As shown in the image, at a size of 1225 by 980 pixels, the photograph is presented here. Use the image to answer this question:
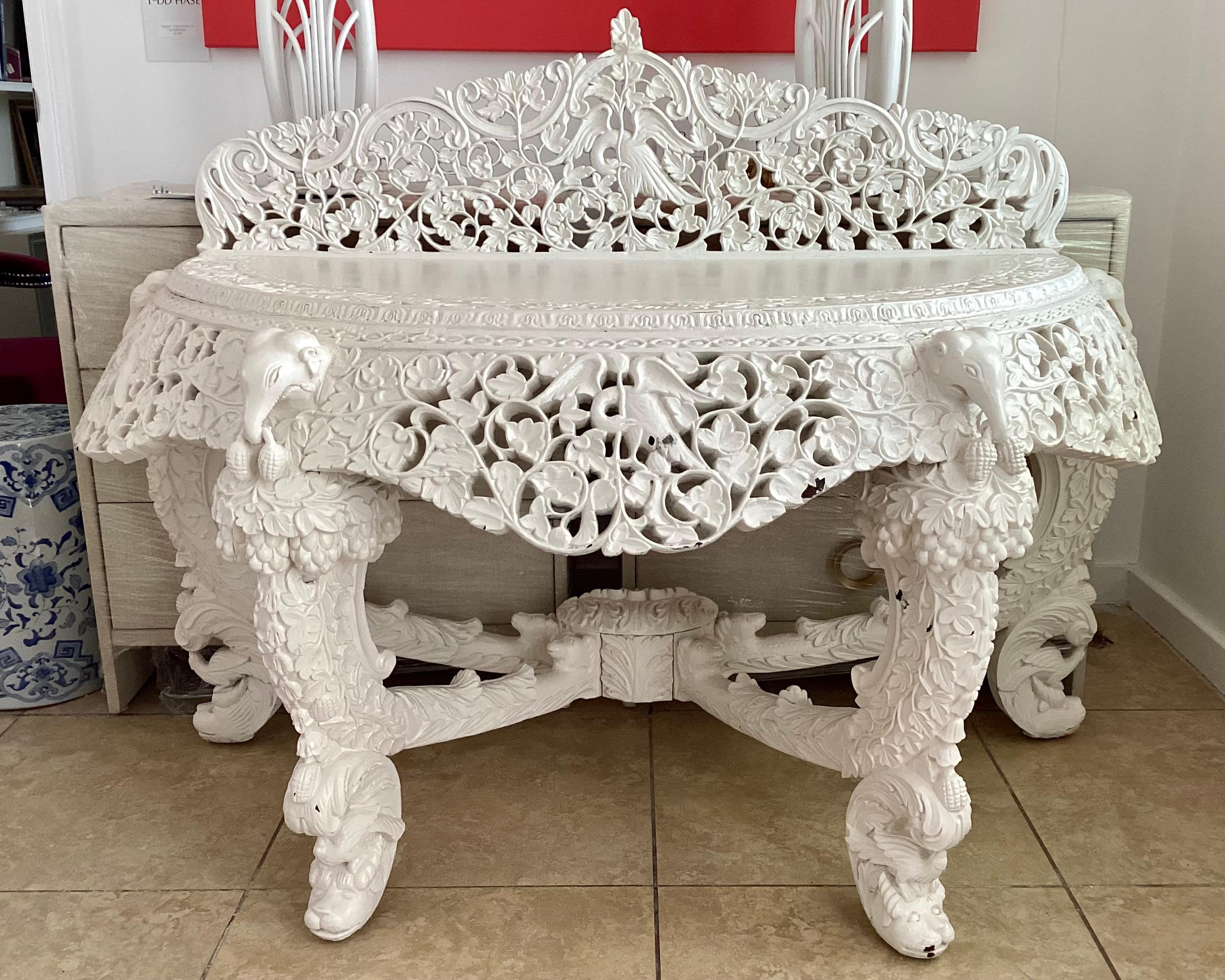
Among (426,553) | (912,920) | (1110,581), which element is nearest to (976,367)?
(912,920)

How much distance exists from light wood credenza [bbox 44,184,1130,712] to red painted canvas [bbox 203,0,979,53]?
37 cm

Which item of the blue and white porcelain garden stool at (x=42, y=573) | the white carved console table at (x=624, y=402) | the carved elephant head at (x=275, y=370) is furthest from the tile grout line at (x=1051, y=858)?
the blue and white porcelain garden stool at (x=42, y=573)

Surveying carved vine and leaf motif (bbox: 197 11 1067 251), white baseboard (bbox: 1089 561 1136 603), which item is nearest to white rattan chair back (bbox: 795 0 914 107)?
carved vine and leaf motif (bbox: 197 11 1067 251)

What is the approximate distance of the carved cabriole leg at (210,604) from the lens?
168 cm

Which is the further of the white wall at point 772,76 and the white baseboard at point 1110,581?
the white baseboard at point 1110,581

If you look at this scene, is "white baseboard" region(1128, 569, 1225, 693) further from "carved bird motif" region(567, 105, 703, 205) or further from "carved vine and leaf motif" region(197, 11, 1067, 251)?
"carved bird motif" region(567, 105, 703, 205)

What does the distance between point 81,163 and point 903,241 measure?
1486 millimetres

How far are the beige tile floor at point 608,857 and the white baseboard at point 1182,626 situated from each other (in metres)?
0.09

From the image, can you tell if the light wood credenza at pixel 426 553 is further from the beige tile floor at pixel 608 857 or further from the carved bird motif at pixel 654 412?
the carved bird motif at pixel 654 412

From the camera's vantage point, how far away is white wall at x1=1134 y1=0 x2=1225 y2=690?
6.82 feet

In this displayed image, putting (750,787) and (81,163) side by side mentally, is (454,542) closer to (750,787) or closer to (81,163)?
(750,787)

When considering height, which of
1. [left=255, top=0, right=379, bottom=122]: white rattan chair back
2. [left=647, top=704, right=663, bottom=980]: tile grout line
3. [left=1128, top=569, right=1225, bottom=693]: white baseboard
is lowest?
[left=647, top=704, right=663, bottom=980]: tile grout line

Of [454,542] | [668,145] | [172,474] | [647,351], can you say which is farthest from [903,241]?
[172,474]

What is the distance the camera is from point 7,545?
197cm
